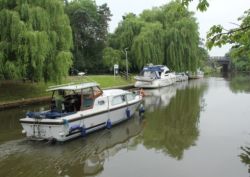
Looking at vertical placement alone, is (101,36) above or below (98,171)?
above

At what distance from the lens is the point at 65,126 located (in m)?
13.3

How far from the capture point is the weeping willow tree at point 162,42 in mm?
45969

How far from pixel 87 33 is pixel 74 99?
35.7 metres

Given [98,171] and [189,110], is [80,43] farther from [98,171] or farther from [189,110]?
[98,171]

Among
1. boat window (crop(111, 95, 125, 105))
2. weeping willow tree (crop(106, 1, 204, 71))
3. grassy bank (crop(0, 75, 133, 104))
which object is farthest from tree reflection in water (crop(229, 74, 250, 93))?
boat window (crop(111, 95, 125, 105))

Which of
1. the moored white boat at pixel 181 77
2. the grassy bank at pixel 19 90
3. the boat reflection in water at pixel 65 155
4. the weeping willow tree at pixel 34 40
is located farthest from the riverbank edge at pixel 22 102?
the moored white boat at pixel 181 77

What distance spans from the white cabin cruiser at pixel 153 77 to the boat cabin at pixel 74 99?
22.3 metres

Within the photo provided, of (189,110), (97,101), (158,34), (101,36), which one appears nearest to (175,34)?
(158,34)

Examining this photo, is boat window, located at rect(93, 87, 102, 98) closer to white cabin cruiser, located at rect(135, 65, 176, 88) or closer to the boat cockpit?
the boat cockpit

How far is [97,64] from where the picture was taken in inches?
2007

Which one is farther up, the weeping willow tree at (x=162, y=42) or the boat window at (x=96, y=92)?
the weeping willow tree at (x=162, y=42)

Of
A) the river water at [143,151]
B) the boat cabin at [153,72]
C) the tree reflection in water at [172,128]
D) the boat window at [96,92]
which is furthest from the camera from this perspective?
the boat cabin at [153,72]

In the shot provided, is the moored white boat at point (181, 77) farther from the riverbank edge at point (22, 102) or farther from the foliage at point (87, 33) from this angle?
the riverbank edge at point (22, 102)

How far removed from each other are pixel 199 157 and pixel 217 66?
107044 millimetres
